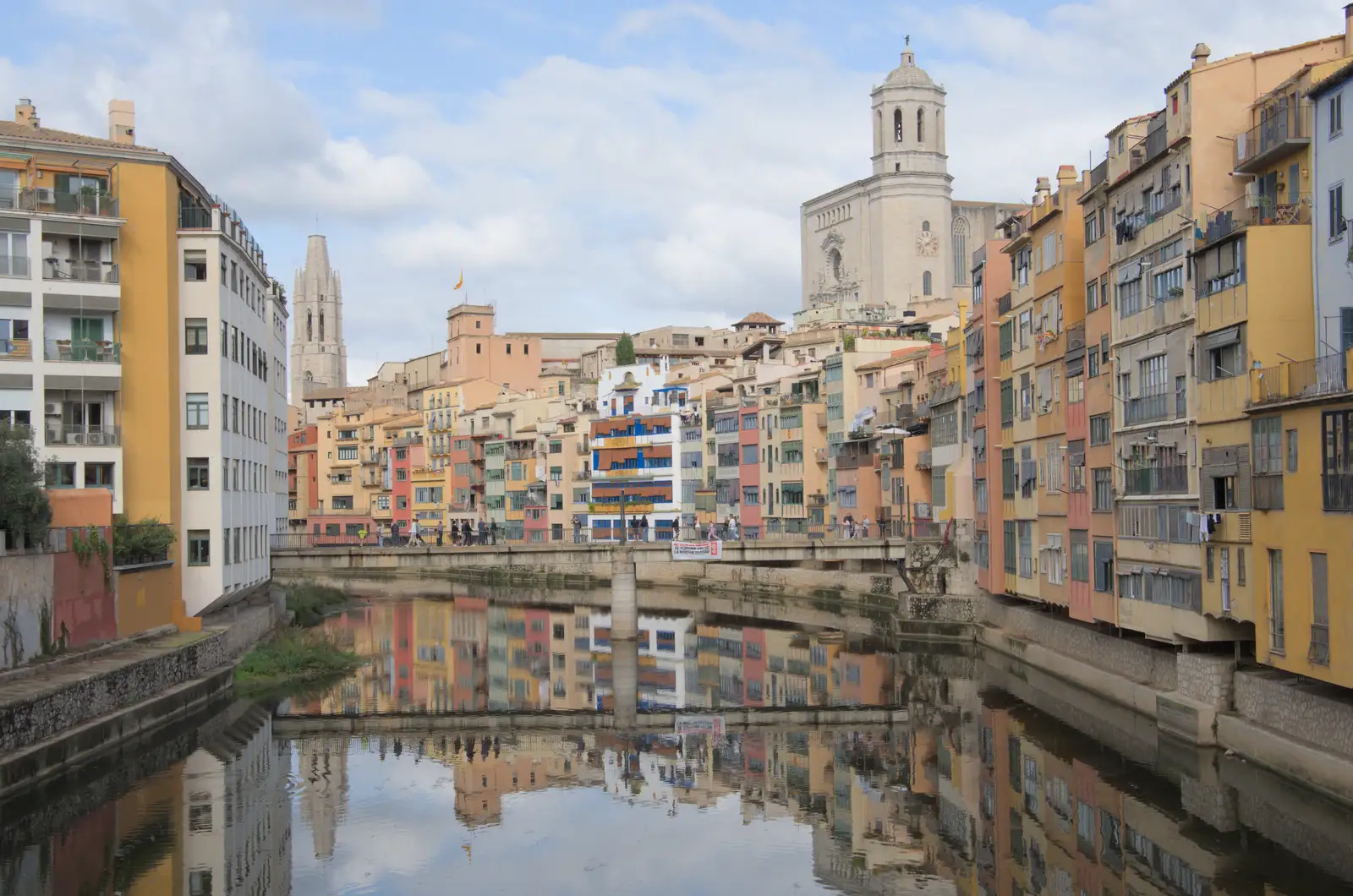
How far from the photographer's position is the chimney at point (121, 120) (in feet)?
170

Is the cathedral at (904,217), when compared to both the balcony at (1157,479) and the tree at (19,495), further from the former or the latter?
the tree at (19,495)

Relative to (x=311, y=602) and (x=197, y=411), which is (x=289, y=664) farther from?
(x=311, y=602)

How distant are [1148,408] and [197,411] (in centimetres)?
2808

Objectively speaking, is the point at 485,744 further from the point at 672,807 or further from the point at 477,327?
the point at 477,327

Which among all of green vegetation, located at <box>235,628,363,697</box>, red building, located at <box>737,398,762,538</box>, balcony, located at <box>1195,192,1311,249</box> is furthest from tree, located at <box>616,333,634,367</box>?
balcony, located at <box>1195,192,1311,249</box>

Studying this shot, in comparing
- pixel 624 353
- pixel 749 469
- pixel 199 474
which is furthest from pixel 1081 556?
pixel 624 353

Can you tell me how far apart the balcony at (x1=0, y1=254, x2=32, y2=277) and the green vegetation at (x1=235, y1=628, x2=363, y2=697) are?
13.2 metres

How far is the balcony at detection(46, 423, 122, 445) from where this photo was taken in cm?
4181

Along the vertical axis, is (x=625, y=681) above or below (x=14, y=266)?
below

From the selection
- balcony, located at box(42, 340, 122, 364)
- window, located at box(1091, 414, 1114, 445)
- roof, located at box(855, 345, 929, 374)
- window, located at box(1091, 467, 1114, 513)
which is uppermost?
roof, located at box(855, 345, 929, 374)

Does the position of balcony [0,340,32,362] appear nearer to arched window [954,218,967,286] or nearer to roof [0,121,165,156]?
roof [0,121,165,156]

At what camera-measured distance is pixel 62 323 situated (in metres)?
42.3

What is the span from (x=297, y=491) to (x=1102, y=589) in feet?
357

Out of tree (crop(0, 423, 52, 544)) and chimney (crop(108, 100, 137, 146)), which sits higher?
chimney (crop(108, 100, 137, 146))
